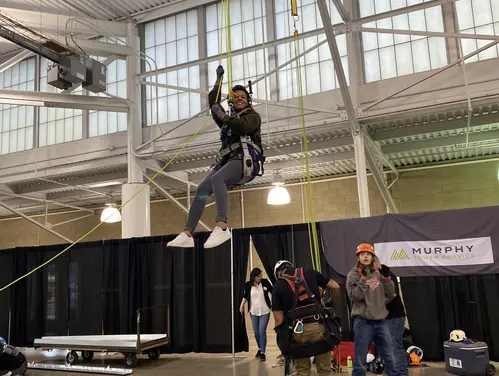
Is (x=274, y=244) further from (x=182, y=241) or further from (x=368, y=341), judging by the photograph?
(x=182, y=241)

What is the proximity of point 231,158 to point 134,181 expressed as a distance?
5800mm

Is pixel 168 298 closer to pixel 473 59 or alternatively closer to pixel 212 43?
pixel 212 43

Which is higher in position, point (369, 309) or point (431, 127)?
point (431, 127)

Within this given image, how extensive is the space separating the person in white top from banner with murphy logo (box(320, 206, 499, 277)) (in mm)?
1044

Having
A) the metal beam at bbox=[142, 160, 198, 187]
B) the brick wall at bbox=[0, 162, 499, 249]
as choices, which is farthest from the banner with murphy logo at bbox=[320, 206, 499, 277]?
the brick wall at bbox=[0, 162, 499, 249]

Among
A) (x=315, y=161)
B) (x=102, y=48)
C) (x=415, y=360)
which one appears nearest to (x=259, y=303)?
(x=415, y=360)

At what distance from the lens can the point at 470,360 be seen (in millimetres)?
5574

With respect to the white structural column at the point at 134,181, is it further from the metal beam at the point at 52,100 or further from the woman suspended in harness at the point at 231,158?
the woman suspended in harness at the point at 231,158

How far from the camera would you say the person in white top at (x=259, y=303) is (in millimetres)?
6871

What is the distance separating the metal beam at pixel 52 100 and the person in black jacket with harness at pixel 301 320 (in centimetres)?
619

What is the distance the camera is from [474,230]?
6.32 m

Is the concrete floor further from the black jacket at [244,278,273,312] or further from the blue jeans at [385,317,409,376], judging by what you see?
the blue jeans at [385,317,409,376]

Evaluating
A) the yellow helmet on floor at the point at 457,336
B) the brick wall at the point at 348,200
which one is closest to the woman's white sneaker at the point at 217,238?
the yellow helmet on floor at the point at 457,336

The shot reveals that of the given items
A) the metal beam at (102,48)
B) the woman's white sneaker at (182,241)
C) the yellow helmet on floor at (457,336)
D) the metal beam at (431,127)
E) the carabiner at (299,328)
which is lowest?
the yellow helmet on floor at (457,336)
